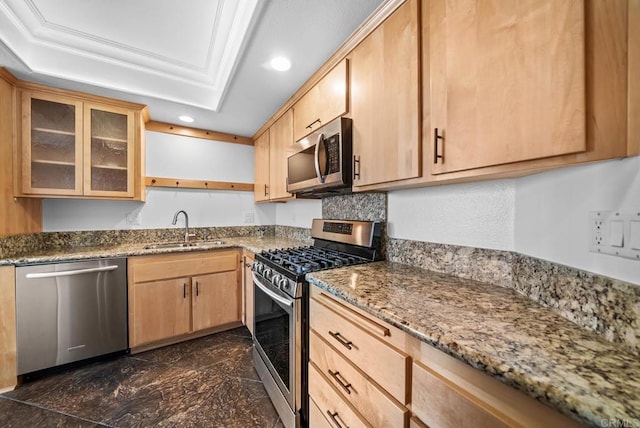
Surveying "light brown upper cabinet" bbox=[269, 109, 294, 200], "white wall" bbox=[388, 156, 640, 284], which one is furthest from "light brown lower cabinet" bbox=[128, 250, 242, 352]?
"white wall" bbox=[388, 156, 640, 284]

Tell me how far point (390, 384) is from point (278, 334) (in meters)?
0.90

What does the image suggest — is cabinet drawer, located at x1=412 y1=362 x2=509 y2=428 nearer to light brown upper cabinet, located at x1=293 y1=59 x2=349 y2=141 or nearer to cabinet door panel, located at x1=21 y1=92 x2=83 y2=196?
light brown upper cabinet, located at x1=293 y1=59 x2=349 y2=141

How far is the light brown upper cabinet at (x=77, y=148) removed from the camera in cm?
197

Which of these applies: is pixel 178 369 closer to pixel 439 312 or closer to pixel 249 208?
pixel 249 208

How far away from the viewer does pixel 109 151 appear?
229 centimetres

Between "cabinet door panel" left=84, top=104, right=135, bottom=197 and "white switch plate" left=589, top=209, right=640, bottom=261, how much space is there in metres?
3.17

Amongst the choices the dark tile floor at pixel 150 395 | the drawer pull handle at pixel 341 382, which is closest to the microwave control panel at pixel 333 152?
the drawer pull handle at pixel 341 382

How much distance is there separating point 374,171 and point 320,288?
0.67 metres

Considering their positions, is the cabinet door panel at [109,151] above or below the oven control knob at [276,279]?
above

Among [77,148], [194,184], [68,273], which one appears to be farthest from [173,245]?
[77,148]

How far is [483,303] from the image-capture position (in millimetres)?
860

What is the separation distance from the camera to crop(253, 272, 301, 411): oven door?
4.23ft

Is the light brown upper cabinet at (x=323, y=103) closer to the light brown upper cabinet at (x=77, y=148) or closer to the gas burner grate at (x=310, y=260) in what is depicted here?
the gas burner grate at (x=310, y=260)

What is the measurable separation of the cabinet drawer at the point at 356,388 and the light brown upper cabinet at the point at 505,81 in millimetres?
859
